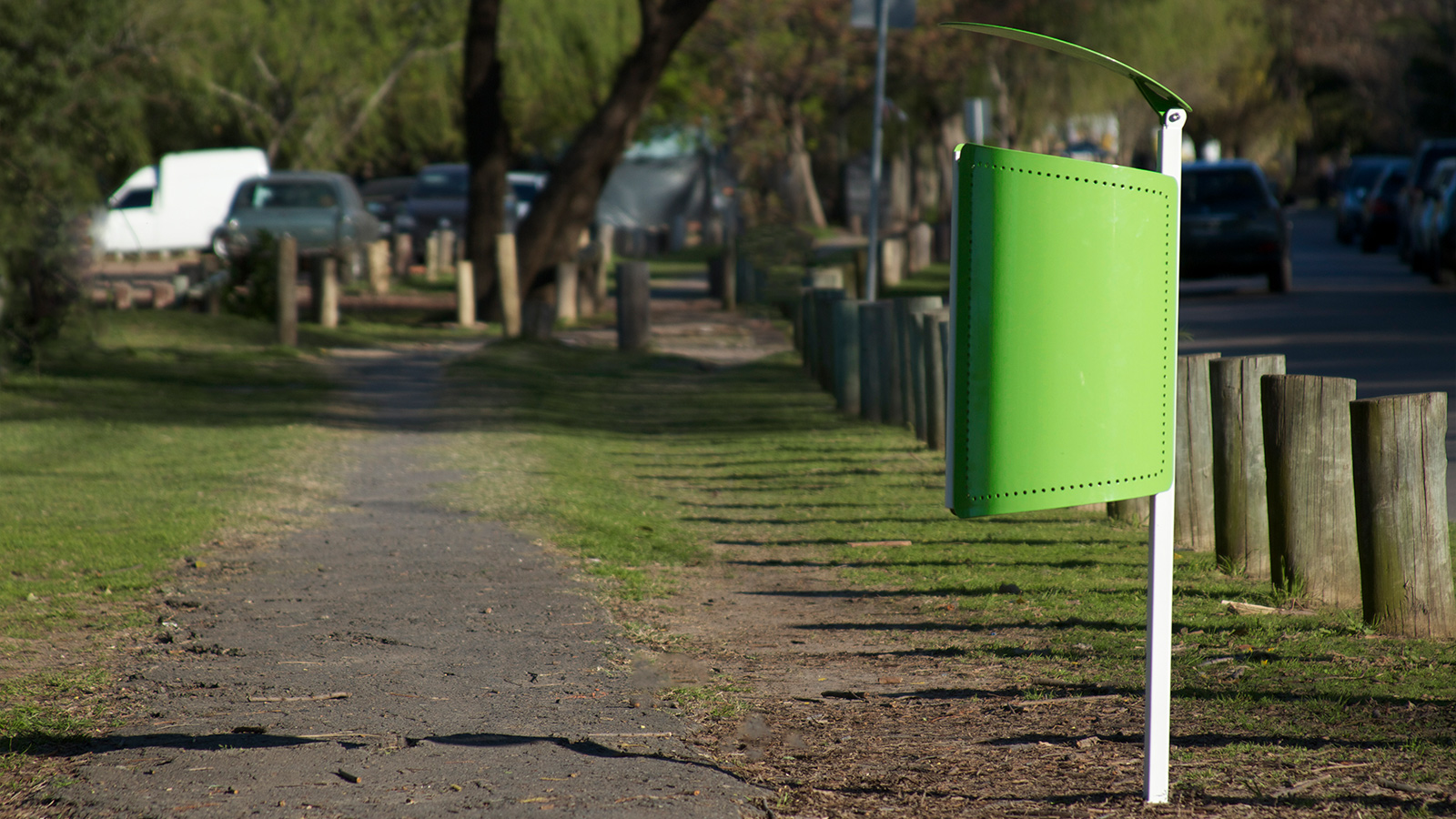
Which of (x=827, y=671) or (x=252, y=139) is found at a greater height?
(x=252, y=139)

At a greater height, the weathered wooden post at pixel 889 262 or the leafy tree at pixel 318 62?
the leafy tree at pixel 318 62

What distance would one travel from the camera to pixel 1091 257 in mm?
3801

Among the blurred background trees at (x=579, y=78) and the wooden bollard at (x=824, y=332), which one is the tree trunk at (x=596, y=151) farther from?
the wooden bollard at (x=824, y=332)

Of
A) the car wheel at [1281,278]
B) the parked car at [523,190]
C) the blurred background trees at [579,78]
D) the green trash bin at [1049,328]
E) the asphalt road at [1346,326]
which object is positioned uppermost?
the blurred background trees at [579,78]

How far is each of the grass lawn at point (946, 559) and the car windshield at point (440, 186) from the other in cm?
2242

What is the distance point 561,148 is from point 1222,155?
125 ft

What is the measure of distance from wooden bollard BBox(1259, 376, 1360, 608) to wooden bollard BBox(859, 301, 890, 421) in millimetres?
5828

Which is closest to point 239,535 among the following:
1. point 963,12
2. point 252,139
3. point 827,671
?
point 827,671

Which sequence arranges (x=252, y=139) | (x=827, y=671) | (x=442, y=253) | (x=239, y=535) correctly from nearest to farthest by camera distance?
(x=827, y=671), (x=239, y=535), (x=442, y=253), (x=252, y=139)

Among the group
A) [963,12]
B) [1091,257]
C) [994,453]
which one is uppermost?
[963,12]

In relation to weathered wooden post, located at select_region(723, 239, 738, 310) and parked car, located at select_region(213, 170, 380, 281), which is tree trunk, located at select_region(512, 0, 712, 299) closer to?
weathered wooden post, located at select_region(723, 239, 738, 310)

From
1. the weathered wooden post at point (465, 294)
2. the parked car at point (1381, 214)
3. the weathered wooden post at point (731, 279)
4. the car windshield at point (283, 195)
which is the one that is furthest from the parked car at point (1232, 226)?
the car windshield at point (283, 195)

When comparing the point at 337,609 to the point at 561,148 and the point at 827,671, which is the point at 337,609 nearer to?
the point at 827,671

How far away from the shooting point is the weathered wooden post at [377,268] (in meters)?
25.8
